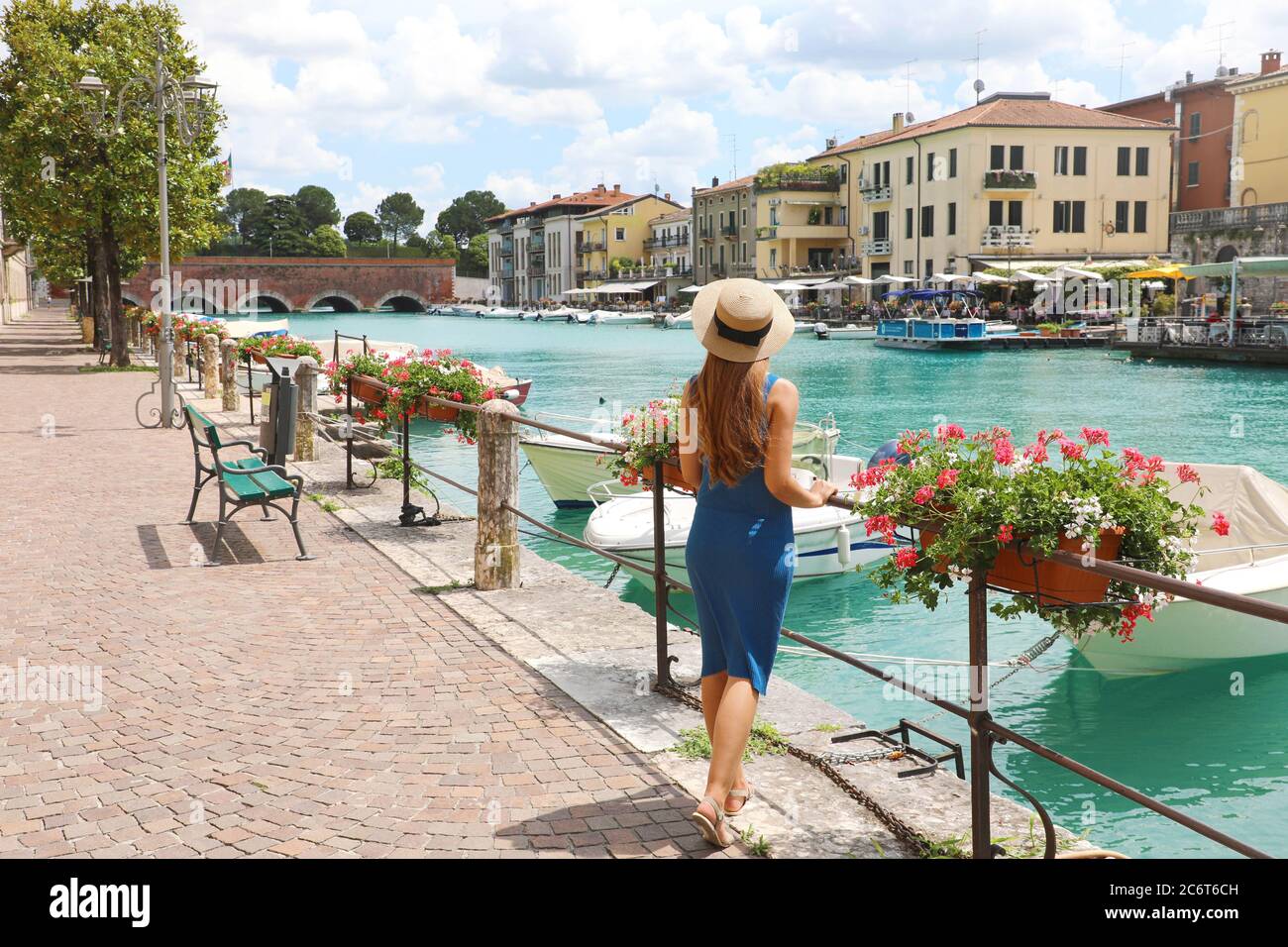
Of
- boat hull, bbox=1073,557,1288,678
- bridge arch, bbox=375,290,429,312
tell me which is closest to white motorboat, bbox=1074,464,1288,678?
boat hull, bbox=1073,557,1288,678

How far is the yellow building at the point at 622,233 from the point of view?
11519 centimetres

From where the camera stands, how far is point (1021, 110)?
67.4m

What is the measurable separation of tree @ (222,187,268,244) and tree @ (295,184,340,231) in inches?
210

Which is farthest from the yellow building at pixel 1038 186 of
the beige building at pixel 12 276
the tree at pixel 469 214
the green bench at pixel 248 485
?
the tree at pixel 469 214

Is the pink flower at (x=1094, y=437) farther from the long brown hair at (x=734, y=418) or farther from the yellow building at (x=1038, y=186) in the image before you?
the yellow building at (x=1038, y=186)

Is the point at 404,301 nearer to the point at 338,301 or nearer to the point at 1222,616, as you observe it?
the point at 338,301

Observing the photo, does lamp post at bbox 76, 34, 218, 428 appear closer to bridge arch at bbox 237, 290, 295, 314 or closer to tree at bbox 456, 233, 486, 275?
bridge arch at bbox 237, 290, 295, 314

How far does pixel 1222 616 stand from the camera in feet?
32.4

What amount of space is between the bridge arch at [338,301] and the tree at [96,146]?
85.1m

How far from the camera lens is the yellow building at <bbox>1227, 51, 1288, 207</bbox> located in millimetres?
58062

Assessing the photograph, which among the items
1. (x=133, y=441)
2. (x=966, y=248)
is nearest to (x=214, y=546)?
(x=133, y=441)

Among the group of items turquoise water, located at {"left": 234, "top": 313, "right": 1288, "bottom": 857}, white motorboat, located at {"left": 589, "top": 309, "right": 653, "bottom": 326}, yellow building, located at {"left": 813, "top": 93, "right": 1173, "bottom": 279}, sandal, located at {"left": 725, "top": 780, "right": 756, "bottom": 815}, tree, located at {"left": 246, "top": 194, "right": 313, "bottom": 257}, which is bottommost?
turquoise water, located at {"left": 234, "top": 313, "right": 1288, "bottom": 857}

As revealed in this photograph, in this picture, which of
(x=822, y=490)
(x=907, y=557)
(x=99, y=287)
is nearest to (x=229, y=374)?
(x=99, y=287)
